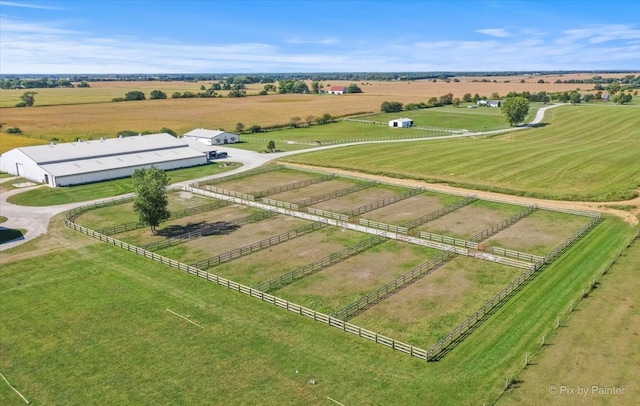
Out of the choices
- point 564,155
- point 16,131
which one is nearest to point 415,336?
point 564,155

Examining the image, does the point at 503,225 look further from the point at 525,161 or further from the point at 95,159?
the point at 95,159

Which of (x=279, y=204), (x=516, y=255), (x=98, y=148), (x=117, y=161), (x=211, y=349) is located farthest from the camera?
(x=98, y=148)

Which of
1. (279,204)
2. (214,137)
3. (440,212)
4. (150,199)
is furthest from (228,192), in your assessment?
(214,137)

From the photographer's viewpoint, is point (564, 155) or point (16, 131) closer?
point (564, 155)

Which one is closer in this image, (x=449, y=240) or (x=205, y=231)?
(x=449, y=240)

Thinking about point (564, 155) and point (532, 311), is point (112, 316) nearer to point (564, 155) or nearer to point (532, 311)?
point (532, 311)

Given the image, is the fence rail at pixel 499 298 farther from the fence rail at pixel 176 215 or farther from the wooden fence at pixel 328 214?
the fence rail at pixel 176 215

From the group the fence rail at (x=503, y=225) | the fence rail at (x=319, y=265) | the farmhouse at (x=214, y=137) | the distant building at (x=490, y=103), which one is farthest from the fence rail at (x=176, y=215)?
the distant building at (x=490, y=103)
